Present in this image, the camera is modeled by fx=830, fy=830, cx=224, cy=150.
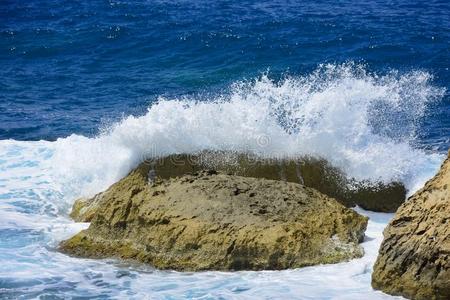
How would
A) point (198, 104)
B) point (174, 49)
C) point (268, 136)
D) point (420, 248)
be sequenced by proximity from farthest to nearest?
1. point (174, 49)
2. point (198, 104)
3. point (268, 136)
4. point (420, 248)

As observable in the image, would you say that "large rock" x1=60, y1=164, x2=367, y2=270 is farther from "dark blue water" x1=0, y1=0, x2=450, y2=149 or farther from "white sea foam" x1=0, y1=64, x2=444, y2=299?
"dark blue water" x1=0, y1=0, x2=450, y2=149

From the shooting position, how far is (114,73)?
17.2m

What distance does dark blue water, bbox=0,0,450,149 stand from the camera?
14836 millimetres

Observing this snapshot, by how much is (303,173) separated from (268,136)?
0.63 m

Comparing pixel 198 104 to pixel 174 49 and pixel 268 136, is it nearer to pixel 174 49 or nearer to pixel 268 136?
pixel 268 136

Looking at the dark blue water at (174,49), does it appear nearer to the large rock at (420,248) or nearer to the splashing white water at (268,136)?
the splashing white water at (268,136)

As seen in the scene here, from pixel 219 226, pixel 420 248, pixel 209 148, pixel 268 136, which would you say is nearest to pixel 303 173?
pixel 268 136

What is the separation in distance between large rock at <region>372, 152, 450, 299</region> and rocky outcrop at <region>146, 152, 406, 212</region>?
2.17 meters

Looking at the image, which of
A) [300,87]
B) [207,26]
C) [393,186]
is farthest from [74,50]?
[393,186]

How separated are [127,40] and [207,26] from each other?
1.89 m

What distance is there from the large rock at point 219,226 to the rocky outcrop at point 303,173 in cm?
65

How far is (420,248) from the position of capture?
6.14 m

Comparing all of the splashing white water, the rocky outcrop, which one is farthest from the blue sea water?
the rocky outcrop

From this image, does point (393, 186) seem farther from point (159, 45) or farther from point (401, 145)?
point (159, 45)
